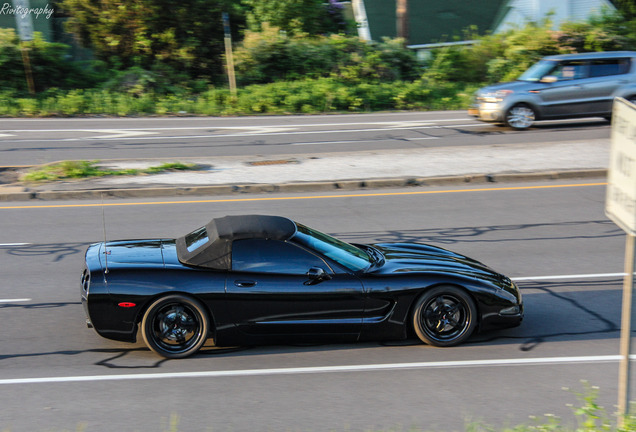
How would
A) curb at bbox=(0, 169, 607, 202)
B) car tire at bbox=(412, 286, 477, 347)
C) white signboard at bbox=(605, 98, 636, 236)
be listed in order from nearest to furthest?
white signboard at bbox=(605, 98, 636, 236)
car tire at bbox=(412, 286, 477, 347)
curb at bbox=(0, 169, 607, 202)

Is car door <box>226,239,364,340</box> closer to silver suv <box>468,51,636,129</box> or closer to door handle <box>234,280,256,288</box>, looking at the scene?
door handle <box>234,280,256,288</box>

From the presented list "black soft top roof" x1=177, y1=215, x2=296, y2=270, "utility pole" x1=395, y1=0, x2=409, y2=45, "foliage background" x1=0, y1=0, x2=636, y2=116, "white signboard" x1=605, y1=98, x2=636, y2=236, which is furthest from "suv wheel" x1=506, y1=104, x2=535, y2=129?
"white signboard" x1=605, y1=98, x2=636, y2=236

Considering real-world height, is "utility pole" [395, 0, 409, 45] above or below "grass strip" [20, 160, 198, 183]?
above

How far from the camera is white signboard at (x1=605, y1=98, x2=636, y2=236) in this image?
14.7 ft

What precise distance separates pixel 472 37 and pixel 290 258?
28.8 m

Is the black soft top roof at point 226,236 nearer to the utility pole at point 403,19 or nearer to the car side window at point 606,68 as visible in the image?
the car side window at point 606,68

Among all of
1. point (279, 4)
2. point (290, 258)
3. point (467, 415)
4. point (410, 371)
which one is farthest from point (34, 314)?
point (279, 4)

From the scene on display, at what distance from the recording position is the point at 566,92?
19.4 meters

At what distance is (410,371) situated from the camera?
20.9ft

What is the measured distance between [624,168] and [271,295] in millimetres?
3305

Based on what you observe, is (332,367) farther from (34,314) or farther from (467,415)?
(34,314)

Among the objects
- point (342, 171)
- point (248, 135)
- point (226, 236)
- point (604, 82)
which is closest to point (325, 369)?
point (226, 236)

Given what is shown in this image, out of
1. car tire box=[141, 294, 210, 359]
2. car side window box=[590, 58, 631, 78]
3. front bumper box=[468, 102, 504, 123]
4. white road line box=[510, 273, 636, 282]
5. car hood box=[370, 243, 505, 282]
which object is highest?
car side window box=[590, 58, 631, 78]

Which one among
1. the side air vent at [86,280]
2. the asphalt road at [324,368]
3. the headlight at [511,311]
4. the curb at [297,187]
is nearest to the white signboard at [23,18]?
the curb at [297,187]
